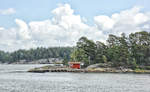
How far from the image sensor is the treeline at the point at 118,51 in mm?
93688

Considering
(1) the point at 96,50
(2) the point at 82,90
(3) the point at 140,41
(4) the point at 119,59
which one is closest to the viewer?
(2) the point at 82,90

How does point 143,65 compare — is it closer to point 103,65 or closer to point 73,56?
point 103,65

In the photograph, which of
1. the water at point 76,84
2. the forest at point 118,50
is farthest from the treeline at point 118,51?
the water at point 76,84

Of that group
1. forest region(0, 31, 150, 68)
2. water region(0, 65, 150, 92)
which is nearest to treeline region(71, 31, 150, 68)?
forest region(0, 31, 150, 68)

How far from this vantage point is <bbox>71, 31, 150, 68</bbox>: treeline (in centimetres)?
9369

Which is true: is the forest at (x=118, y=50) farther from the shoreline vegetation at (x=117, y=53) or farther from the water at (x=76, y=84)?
the water at (x=76, y=84)

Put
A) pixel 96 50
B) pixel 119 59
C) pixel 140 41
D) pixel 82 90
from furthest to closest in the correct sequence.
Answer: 1. pixel 96 50
2. pixel 140 41
3. pixel 119 59
4. pixel 82 90

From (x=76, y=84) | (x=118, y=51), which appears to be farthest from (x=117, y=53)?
(x=76, y=84)

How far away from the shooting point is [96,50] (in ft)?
345

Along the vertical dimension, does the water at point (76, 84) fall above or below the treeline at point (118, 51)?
below

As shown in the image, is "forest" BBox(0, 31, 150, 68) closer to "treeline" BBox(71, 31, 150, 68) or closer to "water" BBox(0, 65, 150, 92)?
"treeline" BBox(71, 31, 150, 68)

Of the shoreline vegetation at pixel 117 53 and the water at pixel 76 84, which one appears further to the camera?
the shoreline vegetation at pixel 117 53

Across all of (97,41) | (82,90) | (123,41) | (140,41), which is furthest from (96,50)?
(82,90)

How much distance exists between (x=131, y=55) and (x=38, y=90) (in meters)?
62.9
